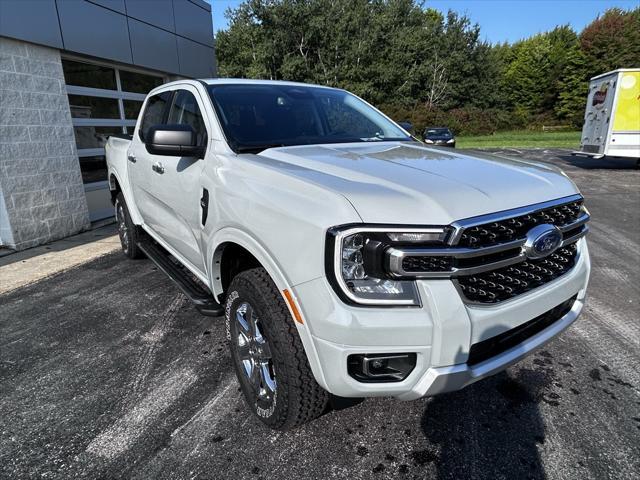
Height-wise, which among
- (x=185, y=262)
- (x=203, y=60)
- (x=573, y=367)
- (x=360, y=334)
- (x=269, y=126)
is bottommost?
(x=573, y=367)

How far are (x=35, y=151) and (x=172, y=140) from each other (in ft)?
16.1

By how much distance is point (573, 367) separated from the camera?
112 inches

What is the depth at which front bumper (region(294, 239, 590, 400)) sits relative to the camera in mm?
1647

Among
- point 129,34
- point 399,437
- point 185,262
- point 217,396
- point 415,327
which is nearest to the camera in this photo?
point 415,327

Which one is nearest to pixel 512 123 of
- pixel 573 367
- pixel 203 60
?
pixel 203 60

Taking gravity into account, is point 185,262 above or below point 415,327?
below

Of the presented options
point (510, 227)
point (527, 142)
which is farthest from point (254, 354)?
point (527, 142)

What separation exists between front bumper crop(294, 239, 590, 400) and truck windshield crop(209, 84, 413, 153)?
1.30 metres

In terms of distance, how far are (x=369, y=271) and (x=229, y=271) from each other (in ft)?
4.11

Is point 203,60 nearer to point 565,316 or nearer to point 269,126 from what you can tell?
point 269,126

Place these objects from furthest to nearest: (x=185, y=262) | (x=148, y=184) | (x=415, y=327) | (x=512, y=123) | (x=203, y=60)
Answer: (x=512, y=123)
(x=203, y=60)
(x=148, y=184)
(x=185, y=262)
(x=415, y=327)

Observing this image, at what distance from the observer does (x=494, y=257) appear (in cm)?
181

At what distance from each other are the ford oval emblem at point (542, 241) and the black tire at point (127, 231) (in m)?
4.12

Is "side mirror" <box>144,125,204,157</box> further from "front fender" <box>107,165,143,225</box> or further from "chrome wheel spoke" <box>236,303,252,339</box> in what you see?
"front fender" <box>107,165,143,225</box>
